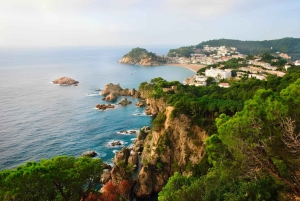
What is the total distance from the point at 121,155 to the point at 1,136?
68.1 feet

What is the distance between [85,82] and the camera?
84.2 m

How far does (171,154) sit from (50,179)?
54.8ft

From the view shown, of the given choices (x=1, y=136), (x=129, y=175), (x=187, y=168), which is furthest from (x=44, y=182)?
(x=1, y=136)

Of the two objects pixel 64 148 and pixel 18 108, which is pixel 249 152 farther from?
pixel 18 108

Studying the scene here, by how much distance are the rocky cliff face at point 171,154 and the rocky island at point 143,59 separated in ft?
343

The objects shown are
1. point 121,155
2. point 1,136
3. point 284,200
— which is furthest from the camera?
point 1,136

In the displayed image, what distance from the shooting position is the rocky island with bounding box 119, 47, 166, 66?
432 feet

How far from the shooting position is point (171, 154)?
87.6 ft

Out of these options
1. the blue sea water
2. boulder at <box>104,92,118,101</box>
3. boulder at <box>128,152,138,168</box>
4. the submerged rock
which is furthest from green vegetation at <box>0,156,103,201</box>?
boulder at <box>104,92,118,101</box>

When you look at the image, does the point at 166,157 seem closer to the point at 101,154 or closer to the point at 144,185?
the point at 144,185

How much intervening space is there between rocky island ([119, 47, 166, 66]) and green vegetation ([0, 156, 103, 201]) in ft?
387

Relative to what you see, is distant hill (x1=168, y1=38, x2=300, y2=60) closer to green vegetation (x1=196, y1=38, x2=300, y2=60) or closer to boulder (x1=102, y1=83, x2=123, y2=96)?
green vegetation (x1=196, y1=38, x2=300, y2=60)

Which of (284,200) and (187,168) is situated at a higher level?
(284,200)

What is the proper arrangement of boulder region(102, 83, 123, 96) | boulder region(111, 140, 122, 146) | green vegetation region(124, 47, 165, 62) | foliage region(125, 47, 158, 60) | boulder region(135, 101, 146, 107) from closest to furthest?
boulder region(111, 140, 122, 146) < boulder region(135, 101, 146, 107) < boulder region(102, 83, 123, 96) < green vegetation region(124, 47, 165, 62) < foliage region(125, 47, 158, 60)
